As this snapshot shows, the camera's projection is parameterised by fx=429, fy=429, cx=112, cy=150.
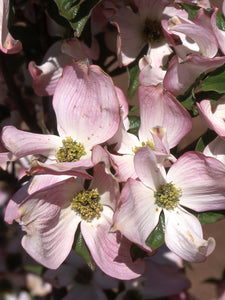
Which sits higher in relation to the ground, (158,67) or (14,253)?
(158,67)

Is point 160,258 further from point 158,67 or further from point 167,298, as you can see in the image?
point 158,67

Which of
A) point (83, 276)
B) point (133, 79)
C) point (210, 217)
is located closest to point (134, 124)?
point (133, 79)

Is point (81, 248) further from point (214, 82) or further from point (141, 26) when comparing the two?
point (141, 26)

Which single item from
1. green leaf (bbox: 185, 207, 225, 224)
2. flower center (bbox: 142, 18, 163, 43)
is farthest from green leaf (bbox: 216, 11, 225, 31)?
green leaf (bbox: 185, 207, 225, 224)

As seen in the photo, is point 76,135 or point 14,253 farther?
point 14,253

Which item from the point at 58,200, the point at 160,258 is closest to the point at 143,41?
the point at 58,200

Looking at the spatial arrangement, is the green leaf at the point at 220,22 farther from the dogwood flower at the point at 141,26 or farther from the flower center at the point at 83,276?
the flower center at the point at 83,276
